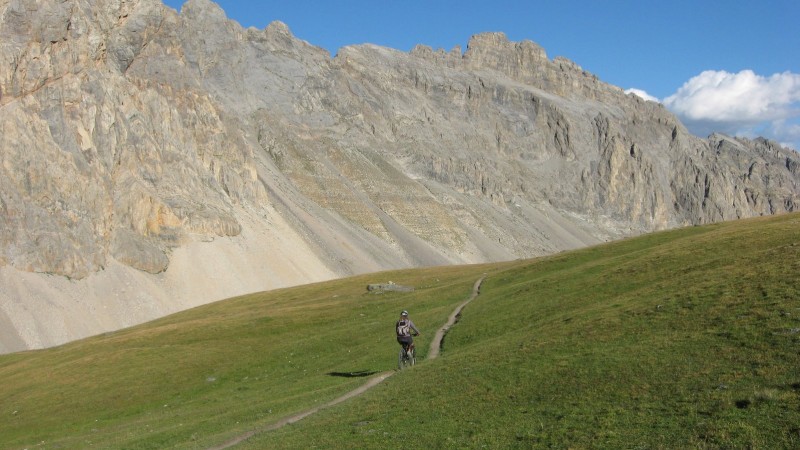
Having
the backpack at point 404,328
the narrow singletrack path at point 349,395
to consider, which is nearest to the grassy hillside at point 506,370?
the narrow singletrack path at point 349,395

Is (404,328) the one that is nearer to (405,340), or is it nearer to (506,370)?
(405,340)

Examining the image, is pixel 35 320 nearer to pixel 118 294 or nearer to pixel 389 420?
pixel 118 294

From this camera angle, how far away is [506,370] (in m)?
27.1

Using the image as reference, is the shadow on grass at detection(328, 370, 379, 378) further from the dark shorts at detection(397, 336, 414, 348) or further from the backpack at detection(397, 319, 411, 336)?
the backpack at detection(397, 319, 411, 336)

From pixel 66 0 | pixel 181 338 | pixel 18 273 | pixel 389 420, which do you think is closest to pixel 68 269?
pixel 18 273

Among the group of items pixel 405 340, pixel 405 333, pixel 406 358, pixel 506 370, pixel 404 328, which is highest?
pixel 404 328

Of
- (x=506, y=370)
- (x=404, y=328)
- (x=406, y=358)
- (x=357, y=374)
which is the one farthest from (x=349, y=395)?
(x=506, y=370)

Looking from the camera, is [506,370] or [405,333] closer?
[506,370]

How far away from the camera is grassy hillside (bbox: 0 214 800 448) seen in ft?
65.0

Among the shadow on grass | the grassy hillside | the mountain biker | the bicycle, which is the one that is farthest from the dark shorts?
the shadow on grass

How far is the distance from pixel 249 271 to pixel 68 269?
3692 centimetres

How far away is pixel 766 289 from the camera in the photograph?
28922 mm

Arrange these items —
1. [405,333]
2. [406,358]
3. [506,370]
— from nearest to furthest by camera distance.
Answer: [506,370], [405,333], [406,358]

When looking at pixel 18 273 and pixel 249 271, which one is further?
pixel 249 271
